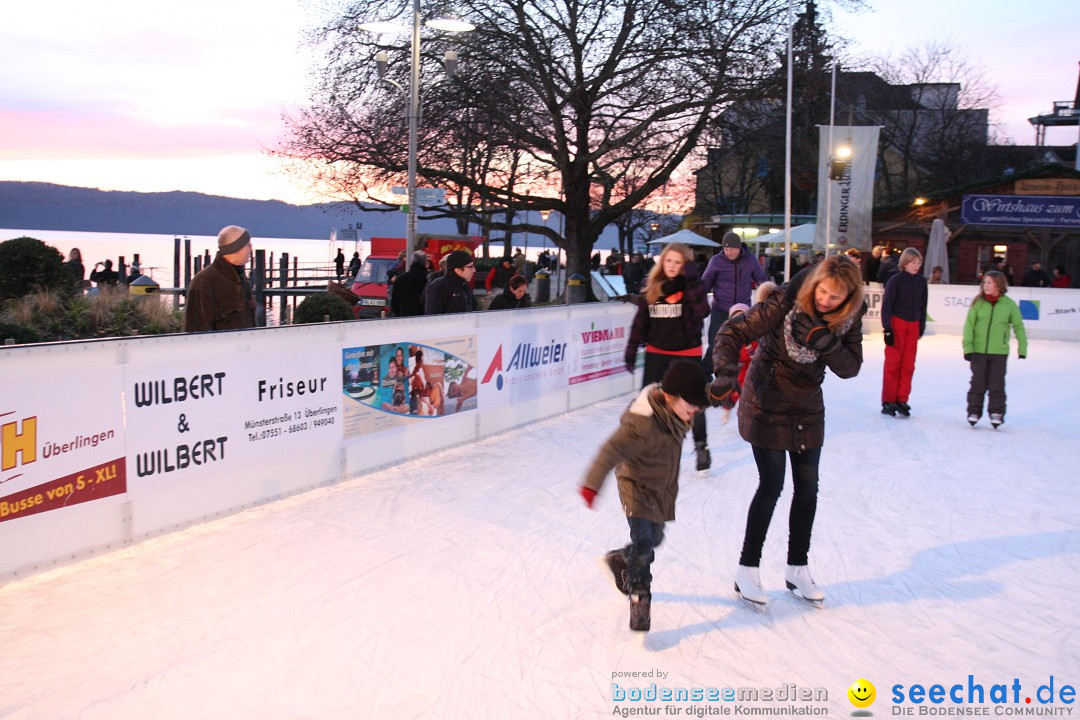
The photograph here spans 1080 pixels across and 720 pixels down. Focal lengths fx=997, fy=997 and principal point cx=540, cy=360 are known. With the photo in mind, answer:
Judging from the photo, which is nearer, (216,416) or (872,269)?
(216,416)

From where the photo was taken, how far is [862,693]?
12.2 feet

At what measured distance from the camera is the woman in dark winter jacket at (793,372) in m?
4.25

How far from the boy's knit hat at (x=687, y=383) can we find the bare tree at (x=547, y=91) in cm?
1671

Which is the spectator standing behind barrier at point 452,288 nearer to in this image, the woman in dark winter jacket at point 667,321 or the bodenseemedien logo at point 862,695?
the woman in dark winter jacket at point 667,321

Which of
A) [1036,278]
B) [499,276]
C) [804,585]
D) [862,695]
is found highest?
[1036,278]

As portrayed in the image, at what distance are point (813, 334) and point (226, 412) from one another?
11.7 ft

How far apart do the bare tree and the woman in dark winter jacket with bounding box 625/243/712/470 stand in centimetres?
1387

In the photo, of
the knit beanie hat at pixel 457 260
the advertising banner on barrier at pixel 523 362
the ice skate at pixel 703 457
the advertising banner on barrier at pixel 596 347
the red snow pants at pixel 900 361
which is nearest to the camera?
the ice skate at pixel 703 457

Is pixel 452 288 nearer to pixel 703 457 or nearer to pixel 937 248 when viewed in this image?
pixel 703 457

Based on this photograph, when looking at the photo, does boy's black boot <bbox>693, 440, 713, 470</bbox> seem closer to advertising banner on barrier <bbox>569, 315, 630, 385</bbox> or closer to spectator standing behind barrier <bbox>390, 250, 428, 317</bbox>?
advertising banner on barrier <bbox>569, 315, 630, 385</bbox>

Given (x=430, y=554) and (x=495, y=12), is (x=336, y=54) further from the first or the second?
(x=430, y=554)

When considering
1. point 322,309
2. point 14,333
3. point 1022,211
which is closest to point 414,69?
point 322,309

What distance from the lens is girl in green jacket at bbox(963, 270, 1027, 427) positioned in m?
9.51

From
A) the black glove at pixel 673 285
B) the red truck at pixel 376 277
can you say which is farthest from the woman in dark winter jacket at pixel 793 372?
the red truck at pixel 376 277
